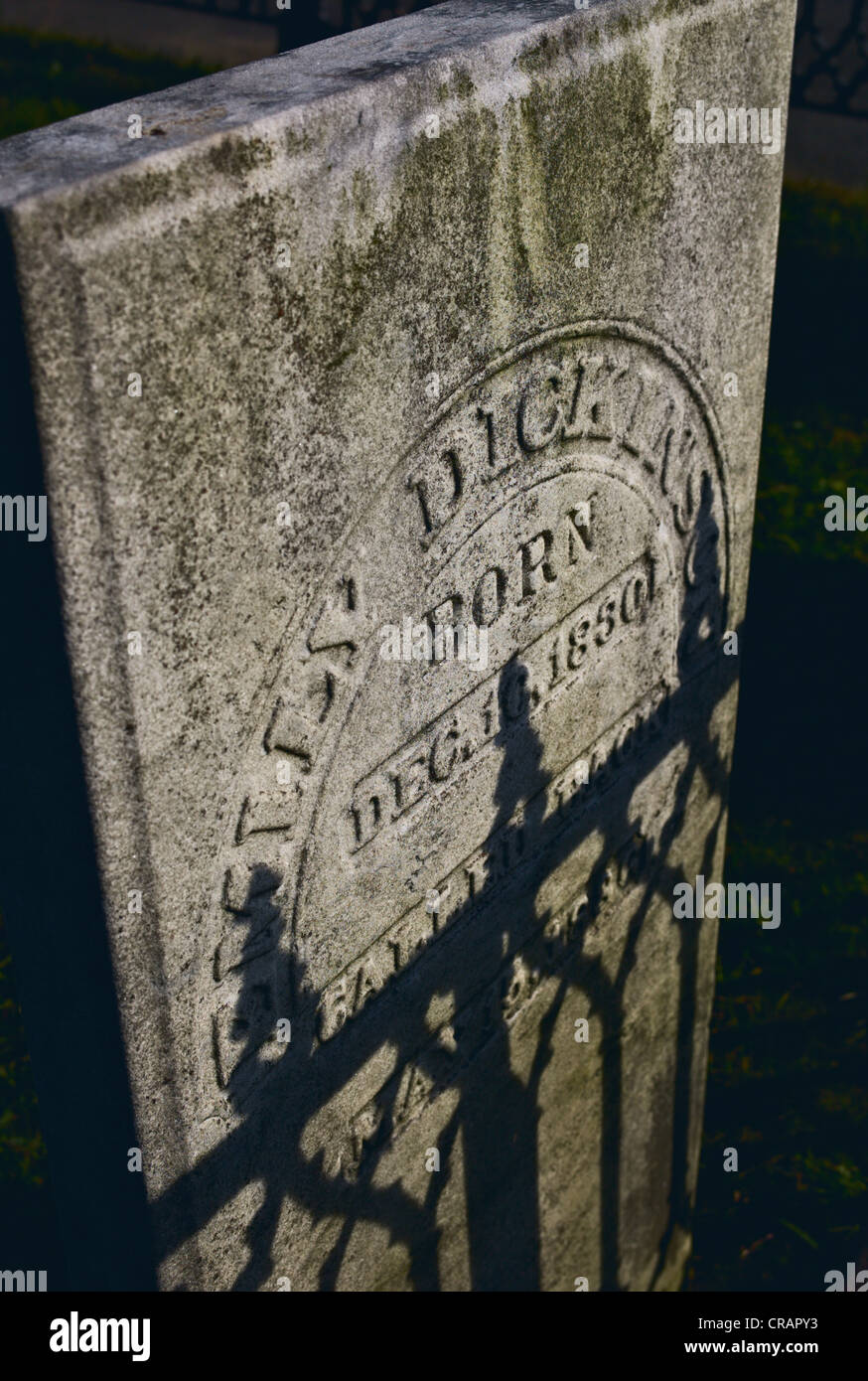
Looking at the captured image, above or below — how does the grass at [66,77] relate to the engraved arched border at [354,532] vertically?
above

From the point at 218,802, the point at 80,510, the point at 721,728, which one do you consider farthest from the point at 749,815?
the point at 80,510

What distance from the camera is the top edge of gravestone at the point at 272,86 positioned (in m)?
1.28

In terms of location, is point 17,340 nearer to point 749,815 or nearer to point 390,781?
point 390,781

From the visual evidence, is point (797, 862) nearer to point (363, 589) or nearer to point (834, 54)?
point (363, 589)

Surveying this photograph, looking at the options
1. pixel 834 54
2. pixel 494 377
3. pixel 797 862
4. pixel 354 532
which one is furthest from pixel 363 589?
pixel 834 54

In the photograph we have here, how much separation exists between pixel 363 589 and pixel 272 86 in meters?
0.60

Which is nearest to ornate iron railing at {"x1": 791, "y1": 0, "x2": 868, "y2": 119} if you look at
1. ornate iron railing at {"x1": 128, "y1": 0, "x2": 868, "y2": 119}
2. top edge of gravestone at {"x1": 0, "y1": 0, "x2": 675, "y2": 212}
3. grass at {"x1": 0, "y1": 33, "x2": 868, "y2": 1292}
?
ornate iron railing at {"x1": 128, "y1": 0, "x2": 868, "y2": 119}

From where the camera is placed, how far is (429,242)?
5.30 ft

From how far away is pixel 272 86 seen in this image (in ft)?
4.94

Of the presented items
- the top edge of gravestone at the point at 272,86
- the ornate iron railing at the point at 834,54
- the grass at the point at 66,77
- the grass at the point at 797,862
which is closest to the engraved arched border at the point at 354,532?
the top edge of gravestone at the point at 272,86

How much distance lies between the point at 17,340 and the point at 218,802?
0.61 meters

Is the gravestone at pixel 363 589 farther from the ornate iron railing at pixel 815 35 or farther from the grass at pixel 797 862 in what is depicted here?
the ornate iron railing at pixel 815 35

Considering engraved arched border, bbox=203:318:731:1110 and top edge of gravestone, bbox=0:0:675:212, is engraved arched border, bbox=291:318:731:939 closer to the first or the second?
engraved arched border, bbox=203:318:731:1110

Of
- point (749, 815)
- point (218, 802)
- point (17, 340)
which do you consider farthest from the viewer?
point (749, 815)
